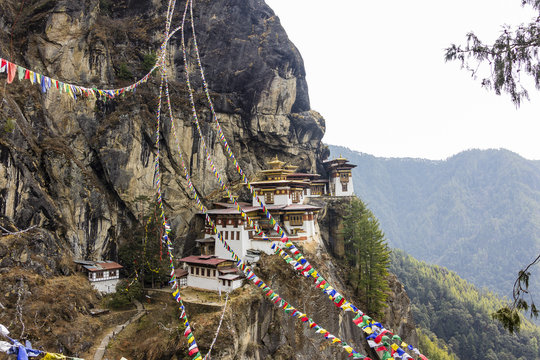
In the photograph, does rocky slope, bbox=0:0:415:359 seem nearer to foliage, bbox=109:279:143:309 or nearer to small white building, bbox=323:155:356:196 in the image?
foliage, bbox=109:279:143:309

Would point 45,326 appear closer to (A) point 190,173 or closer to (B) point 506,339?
(A) point 190,173

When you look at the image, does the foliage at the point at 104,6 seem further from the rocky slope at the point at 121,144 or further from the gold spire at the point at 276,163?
the gold spire at the point at 276,163

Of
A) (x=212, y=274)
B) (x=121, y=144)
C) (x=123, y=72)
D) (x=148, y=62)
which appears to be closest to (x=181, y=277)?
(x=212, y=274)

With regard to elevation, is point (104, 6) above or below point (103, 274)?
above

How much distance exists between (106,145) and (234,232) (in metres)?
13.8

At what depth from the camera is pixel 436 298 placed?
80375 mm

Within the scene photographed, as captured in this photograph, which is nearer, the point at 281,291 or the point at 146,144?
the point at 281,291

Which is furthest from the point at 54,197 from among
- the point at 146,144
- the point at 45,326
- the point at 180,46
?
the point at 180,46

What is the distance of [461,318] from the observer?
69375 mm

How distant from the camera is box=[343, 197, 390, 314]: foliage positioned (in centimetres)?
3092

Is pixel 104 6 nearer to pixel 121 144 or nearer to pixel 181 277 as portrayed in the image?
pixel 121 144

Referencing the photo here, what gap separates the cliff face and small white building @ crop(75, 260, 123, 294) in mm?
1709

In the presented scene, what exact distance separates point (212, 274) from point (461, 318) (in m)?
68.4

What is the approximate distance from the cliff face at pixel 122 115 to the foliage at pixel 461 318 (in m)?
46.7
